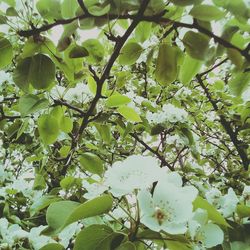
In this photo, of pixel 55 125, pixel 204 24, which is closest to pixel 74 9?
pixel 204 24

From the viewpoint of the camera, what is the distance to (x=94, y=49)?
125 centimetres

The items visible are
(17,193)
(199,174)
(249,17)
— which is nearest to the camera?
(249,17)

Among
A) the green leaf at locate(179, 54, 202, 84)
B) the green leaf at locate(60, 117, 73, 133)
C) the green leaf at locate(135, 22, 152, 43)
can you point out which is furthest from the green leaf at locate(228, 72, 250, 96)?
the green leaf at locate(60, 117, 73, 133)

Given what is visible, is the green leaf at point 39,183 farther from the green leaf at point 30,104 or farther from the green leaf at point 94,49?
the green leaf at point 94,49

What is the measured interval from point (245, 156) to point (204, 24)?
194 cm

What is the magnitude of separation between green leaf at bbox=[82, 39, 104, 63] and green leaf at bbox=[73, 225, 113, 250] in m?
0.62

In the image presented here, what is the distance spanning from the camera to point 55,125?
1.39 meters

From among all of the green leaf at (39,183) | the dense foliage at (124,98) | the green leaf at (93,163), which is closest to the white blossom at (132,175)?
the dense foliage at (124,98)

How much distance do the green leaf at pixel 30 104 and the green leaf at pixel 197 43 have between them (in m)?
0.51

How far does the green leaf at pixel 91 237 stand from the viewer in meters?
0.76

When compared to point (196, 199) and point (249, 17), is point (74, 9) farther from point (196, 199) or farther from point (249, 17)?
point (196, 199)

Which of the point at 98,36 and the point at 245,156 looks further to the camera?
the point at 245,156

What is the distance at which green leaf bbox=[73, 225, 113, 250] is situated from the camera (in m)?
0.76

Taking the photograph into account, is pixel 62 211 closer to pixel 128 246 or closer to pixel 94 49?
pixel 128 246
